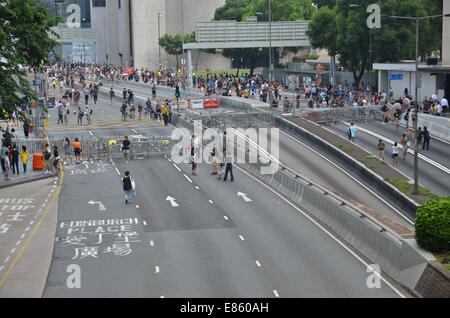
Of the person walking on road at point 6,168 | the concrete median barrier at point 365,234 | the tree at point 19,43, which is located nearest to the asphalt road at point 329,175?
the concrete median barrier at point 365,234

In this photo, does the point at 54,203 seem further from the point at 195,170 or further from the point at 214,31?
the point at 214,31

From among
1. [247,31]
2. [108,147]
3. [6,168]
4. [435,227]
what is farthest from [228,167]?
[247,31]

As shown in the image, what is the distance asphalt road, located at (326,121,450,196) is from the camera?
142 feet

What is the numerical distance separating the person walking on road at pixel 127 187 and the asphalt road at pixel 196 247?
34 cm

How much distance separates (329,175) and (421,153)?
724cm

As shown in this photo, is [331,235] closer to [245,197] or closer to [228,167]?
[245,197]

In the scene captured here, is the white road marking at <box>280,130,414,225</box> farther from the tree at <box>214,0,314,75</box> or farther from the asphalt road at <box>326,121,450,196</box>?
the tree at <box>214,0,314,75</box>

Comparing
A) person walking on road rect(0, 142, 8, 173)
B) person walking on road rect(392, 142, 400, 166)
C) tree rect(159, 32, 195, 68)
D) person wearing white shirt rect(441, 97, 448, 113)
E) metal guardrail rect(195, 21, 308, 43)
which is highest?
metal guardrail rect(195, 21, 308, 43)

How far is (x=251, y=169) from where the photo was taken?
44.2 meters

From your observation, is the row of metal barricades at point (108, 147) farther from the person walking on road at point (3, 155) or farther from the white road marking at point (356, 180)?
the white road marking at point (356, 180)

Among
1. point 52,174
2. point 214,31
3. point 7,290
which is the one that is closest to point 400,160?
point 52,174

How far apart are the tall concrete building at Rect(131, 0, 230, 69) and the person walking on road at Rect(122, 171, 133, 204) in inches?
3505

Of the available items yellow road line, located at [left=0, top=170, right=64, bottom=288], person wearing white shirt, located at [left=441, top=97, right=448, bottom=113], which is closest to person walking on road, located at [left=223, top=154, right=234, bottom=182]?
yellow road line, located at [left=0, top=170, right=64, bottom=288]
